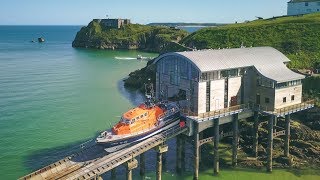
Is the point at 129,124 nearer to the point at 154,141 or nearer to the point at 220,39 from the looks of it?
the point at 154,141

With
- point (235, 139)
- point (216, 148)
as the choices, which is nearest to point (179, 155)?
point (216, 148)

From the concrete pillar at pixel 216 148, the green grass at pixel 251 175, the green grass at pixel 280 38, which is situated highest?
the green grass at pixel 280 38

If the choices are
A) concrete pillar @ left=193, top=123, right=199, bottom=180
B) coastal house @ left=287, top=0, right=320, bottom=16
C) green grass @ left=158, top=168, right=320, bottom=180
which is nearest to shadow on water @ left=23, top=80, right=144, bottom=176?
green grass @ left=158, top=168, right=320, bottom=180

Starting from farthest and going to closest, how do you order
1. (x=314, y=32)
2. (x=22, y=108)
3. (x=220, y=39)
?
(x=220, y=39), (x=314, y=32), (x=22, y=108)

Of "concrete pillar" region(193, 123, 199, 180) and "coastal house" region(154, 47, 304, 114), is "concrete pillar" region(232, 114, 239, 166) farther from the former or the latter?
"concrete pillar" region(193, 123, 199, 180)

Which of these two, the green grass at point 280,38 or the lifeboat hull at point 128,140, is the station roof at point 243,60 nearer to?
the lifeboat hull at point 128,140

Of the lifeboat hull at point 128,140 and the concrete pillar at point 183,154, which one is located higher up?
the lifeboat hull at point 128,140

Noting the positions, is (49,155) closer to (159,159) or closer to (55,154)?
(55,154)

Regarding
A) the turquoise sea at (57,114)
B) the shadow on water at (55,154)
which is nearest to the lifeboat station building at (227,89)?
the turquoise sea at (57,114)

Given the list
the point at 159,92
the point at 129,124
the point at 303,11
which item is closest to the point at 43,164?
the point at 129,124
